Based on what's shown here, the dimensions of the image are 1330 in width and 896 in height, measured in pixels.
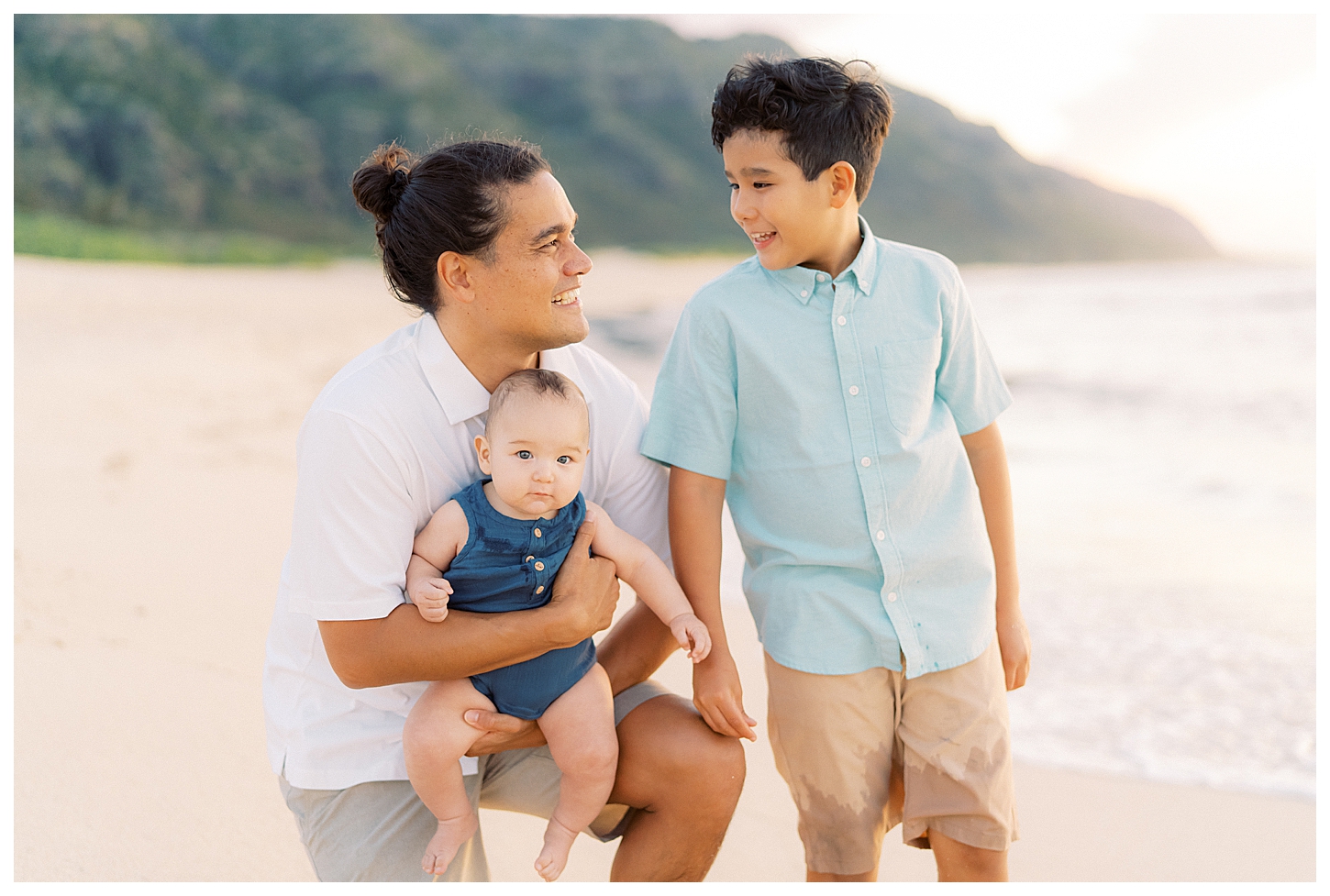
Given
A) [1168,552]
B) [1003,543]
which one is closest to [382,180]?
[1003,543]

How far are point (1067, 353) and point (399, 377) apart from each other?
12.6m

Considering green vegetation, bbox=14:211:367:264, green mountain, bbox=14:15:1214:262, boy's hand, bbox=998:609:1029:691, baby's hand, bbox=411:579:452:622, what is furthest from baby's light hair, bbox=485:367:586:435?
green mountain, bbox=14:15:1214:262

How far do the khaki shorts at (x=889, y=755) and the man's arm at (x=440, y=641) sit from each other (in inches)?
19.4

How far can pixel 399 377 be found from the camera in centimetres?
179

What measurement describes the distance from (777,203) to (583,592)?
A: 798 millimetres

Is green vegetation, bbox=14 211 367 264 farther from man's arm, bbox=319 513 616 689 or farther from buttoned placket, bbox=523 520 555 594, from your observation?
buttoned placket, bbox=523 520 555 594

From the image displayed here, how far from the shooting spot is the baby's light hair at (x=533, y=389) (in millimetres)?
1723

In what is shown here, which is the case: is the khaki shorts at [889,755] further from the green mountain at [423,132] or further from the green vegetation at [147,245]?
the green mountain at [423,132]

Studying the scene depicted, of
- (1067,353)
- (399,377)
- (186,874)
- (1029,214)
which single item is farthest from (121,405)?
(1029,214)

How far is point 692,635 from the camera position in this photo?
1.78 metres

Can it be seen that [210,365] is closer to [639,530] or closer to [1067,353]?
[639,530]

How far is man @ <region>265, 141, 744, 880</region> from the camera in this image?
168 centimetres

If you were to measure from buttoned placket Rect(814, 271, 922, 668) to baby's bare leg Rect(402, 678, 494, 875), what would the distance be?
2.48ft

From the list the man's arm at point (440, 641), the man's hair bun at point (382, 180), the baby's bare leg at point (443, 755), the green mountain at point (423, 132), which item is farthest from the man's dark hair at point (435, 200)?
the green mountain at point (423, 132)
